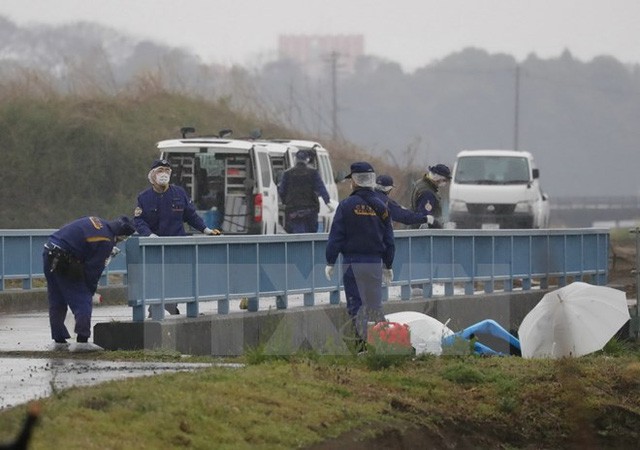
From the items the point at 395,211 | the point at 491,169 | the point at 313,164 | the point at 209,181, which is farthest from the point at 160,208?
the point at 491,169

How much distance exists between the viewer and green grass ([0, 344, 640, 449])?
11.2m

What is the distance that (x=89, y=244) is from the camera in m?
17.3

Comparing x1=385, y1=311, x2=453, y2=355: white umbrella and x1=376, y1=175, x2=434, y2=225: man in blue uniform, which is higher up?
x1=376, y1=175, x2=434, y2=225: man in blue uniform

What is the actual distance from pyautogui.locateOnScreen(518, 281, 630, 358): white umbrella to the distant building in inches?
2599

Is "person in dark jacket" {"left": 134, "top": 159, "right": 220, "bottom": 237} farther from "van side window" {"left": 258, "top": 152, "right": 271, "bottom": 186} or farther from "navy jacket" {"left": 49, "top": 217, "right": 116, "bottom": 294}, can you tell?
"van side window" {"left": 258, "top": 152, "right": 271, "bottom": 186}

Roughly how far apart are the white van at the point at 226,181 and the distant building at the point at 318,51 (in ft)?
178

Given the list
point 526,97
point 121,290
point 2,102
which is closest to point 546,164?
point 526,97

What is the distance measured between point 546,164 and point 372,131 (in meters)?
16.0

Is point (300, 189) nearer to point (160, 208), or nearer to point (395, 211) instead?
point (395, 211)

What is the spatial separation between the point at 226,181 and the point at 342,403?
17.1 meters

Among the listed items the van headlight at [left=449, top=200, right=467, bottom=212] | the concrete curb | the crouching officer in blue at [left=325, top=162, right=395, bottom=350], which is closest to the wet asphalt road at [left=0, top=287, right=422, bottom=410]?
the concrete curb

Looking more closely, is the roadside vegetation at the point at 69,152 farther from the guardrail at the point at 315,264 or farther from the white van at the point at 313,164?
the guardrail at the point at 315,264

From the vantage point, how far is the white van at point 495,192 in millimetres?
38625

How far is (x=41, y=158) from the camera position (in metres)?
43.7
